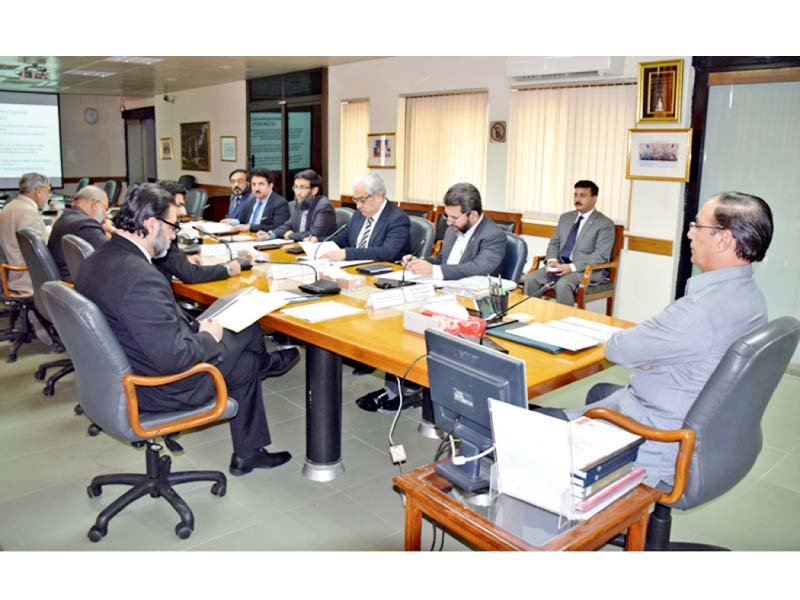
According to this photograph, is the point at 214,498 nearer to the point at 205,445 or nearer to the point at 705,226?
the point at 205,445

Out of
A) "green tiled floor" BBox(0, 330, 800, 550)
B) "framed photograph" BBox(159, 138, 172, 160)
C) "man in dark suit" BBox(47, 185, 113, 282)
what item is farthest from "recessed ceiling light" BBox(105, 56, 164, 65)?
"green tiled floor" BBox(0, 330, 800, 550)

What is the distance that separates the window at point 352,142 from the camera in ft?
27.2

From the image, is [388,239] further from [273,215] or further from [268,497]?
[273,215]

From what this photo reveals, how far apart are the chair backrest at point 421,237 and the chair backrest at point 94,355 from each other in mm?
2600

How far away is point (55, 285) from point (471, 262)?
2.05 m

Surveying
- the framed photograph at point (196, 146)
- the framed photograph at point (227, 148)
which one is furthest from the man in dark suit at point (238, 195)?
the framed photograph at point (196, 146)

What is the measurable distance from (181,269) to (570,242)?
10.9 feet

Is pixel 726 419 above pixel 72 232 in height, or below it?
below

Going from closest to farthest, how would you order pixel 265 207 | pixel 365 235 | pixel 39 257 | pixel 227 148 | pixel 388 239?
pixel 39 257, pixel 388 239, pixel 365 235, pixel 265 207, pixel 227 148

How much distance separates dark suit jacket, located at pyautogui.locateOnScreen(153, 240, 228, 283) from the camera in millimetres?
3322

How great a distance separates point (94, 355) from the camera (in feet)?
7.36

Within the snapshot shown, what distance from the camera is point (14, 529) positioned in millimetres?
2496

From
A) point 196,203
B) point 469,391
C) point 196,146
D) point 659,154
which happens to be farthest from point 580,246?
point 196,146
